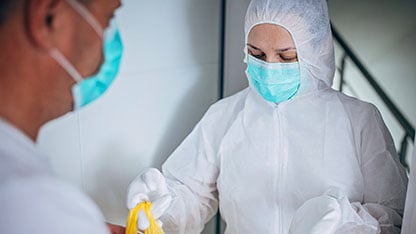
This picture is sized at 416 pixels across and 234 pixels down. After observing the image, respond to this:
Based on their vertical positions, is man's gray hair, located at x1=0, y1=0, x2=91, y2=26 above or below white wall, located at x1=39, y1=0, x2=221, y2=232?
above

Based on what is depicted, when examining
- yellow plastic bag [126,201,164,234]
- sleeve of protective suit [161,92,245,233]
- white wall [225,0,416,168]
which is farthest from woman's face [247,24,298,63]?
white wall [225,0,416,168]

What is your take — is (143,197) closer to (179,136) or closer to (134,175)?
(134,175)

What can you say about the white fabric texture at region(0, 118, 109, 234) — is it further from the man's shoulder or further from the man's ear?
the man's ear

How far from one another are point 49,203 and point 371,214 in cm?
83

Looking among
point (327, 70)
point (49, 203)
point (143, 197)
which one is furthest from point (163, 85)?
point (49, 203)

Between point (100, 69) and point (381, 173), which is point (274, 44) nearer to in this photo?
point (381, 173)

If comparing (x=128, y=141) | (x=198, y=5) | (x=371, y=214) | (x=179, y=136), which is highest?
(x=198, y=5)

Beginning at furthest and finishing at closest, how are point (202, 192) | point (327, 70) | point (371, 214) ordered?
point (202, 192)
point (327, 70)
point (371, 214)

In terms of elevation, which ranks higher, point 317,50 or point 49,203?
point 49,203

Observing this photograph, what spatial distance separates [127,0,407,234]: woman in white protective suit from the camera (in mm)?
1106

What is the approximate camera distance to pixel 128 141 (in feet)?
4.42

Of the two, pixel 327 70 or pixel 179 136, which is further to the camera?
pixel 179 136

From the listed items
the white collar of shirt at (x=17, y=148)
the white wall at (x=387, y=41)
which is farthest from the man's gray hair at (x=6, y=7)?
the white wall at (x=387, y=41)

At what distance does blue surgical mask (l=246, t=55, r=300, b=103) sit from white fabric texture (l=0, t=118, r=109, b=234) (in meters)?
0.69
